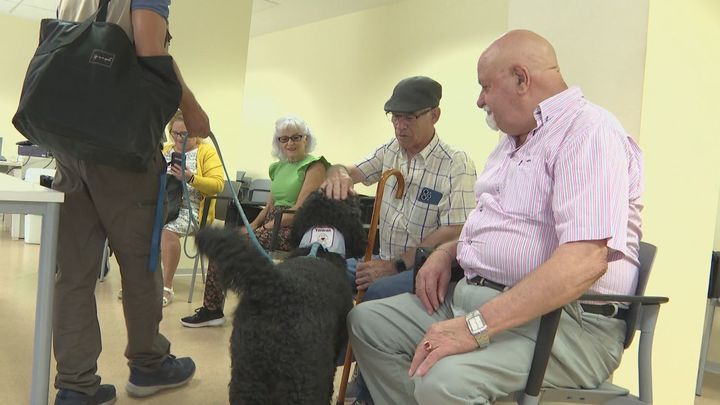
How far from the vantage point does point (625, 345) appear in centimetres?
124

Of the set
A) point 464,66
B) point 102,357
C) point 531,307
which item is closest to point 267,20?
point 464,66

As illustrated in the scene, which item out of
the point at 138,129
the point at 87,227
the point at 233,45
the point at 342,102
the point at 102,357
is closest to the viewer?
the point at 138,129

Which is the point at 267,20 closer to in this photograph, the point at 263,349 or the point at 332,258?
the point at 332,258

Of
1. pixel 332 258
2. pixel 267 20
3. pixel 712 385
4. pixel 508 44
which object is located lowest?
pixel 712 385

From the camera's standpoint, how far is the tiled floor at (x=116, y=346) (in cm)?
199

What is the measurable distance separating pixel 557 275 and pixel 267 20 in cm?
613

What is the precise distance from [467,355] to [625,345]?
403mm

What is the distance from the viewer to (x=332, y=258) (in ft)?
5.86

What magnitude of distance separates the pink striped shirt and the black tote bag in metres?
0.92

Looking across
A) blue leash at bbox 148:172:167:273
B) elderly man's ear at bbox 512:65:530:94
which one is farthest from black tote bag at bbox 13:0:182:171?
elderly man's ear at bbox 512:65:530:94

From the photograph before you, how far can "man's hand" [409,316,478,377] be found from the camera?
112cm

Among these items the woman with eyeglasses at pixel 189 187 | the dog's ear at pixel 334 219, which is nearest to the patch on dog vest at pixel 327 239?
the dog's ear at pixel 334 219

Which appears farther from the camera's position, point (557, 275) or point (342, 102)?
point (342, 102)

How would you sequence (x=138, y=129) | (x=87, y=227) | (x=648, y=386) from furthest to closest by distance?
(x=87, y=227), (x=138, y=129), (x=648, y=386)
